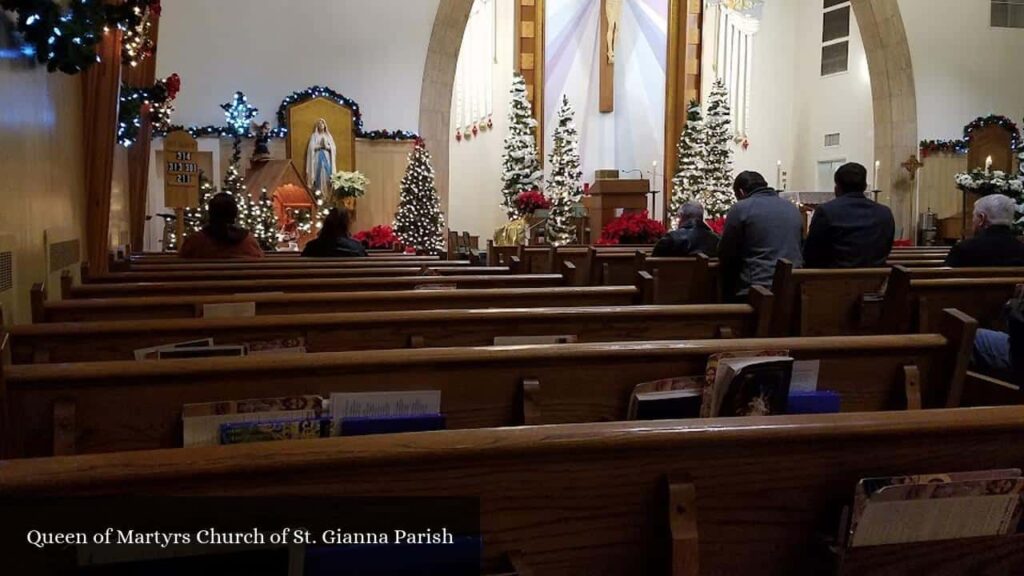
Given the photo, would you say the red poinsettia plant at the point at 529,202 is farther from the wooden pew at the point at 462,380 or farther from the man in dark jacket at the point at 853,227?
the wooden pew at the point at 462,380

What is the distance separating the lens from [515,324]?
7.52 feet

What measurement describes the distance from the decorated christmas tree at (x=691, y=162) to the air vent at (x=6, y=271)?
37.7ft

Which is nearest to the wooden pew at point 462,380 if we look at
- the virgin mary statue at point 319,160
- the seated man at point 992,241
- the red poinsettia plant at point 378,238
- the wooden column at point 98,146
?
the seated man at point 992,241

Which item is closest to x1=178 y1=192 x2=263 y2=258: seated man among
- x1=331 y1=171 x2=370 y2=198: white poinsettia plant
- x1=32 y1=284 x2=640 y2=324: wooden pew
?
x1=32 y1=284 x2=640 y2=324: wooden pew

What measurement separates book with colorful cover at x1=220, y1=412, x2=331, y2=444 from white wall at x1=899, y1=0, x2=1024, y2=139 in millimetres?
12978

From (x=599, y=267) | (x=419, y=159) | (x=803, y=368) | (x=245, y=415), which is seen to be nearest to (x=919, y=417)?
(x=803, y=368)

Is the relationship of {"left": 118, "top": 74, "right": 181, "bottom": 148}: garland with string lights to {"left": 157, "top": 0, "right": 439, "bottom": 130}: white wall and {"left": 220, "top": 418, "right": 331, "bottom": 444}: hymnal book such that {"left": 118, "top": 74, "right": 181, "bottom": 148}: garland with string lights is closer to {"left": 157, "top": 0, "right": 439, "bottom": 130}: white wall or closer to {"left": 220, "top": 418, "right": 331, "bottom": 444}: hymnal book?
{"left": 157, "top": 0, "right": 439, "bottom": 130}: white wall

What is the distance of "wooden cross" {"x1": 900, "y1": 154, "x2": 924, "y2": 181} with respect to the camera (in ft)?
39.9

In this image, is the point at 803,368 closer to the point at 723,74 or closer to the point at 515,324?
the point at 515,324

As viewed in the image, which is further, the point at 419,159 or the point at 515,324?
the point at 419,159

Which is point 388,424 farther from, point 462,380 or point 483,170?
point 483,170

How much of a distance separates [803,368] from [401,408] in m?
0.89

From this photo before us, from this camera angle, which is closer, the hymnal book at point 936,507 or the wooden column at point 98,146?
the hymnal book at point 936,507

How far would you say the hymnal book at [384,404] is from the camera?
1.40 meters
